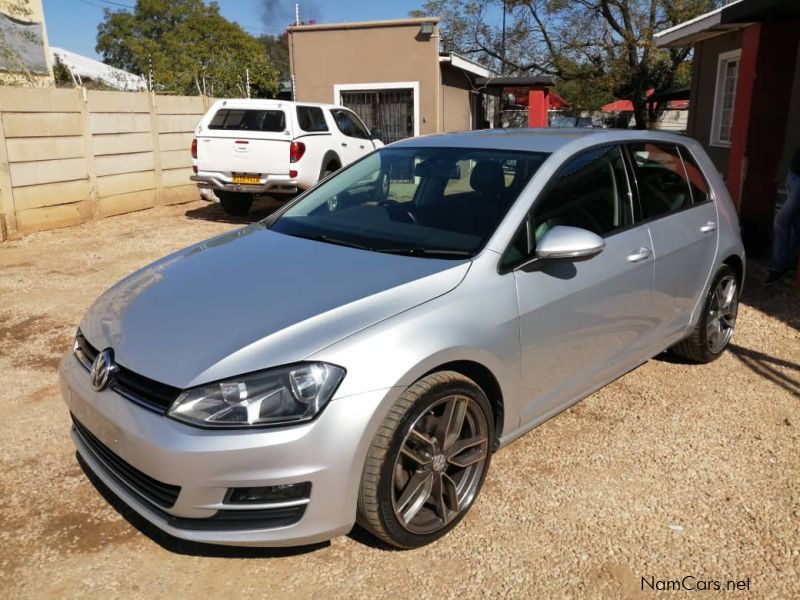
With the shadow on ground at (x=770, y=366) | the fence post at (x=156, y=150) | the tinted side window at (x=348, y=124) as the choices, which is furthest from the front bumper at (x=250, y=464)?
the fence post at (x=156, y=150)

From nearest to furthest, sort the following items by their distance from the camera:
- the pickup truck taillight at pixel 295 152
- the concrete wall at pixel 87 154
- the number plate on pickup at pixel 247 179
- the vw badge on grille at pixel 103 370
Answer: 1. the vw badge on grille at pixel 103 370
2. the concrete wall at pixel 87 154
3. the pickup truck taillight at pixel 295 152
4. the number plate on pickup at pixel 247 179

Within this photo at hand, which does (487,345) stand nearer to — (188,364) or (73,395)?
(188,364)

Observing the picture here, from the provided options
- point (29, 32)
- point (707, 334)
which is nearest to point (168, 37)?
point (29, 32)

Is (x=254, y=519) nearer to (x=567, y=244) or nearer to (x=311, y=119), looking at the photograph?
(x=567, y=244)

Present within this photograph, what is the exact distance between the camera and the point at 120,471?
2625 mm

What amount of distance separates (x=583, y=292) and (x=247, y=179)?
809cm

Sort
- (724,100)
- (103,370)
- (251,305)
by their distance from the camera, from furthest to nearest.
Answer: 1. (724,100)
2. (251,305)
3. (103,370)

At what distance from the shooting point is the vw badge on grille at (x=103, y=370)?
8.46 ft

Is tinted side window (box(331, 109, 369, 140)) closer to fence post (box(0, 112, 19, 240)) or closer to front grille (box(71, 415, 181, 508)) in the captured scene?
fence post (box(0, 112, 19, 240))

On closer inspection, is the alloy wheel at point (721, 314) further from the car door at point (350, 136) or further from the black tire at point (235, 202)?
the black tire at point (235, 202)

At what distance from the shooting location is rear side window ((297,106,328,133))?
36.0 ft

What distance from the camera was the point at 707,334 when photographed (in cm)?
457

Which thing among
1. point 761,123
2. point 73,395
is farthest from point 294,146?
point 73,395

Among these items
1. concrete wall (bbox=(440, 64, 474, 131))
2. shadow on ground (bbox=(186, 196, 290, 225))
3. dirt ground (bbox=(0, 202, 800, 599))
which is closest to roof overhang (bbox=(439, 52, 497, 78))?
concrete wall (bbox=(440, 64, 474, 131))
